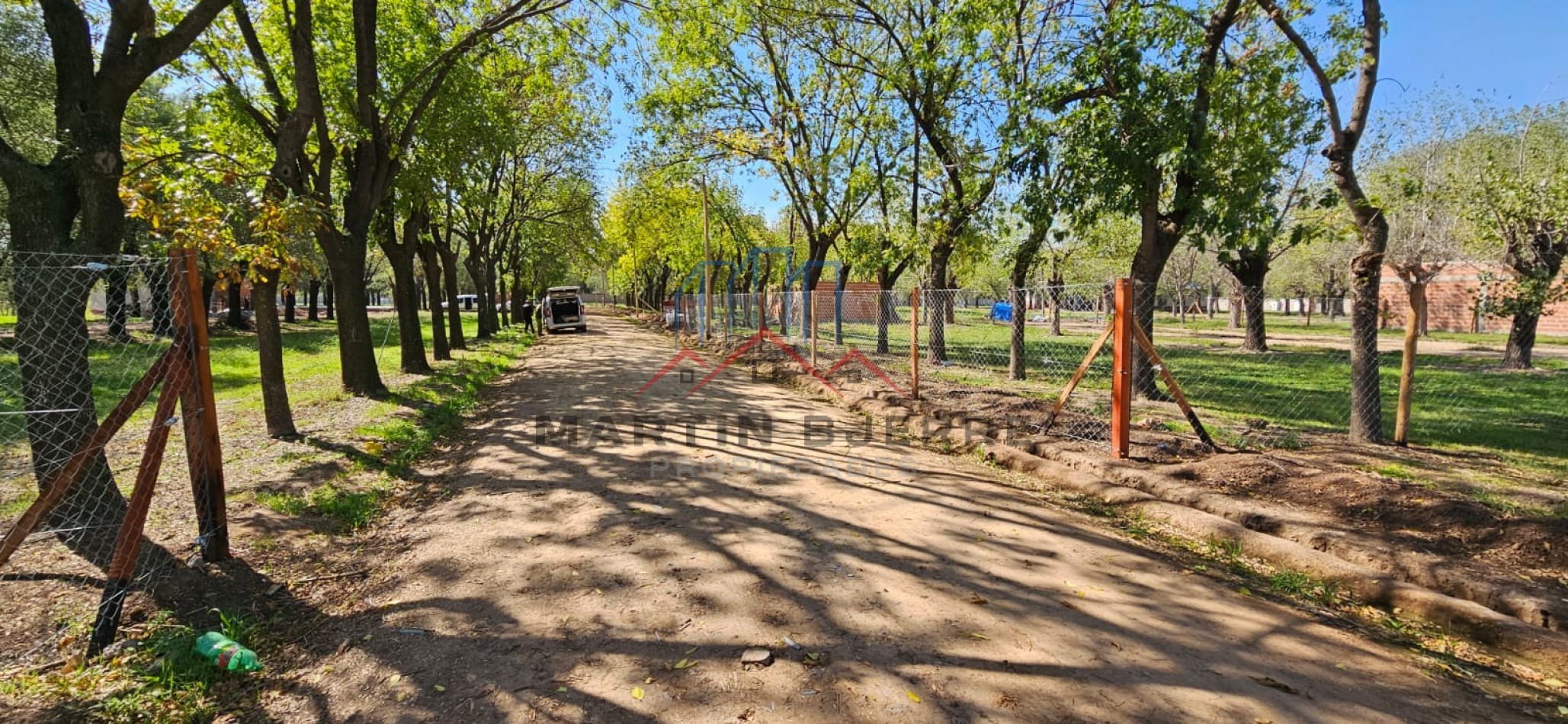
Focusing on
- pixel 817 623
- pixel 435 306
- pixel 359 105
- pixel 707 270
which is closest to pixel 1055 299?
pixel 817 623

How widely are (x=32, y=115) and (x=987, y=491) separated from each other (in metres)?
20.5

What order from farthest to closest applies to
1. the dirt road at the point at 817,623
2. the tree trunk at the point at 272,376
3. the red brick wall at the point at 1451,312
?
the red brick wall at the point at 1451,312, the tree trunk at the point at 272,376, the dirt road at the point at 817,623

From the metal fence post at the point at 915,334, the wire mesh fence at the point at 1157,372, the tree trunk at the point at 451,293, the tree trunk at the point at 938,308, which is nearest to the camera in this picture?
the wire mesh fence at the point at 1157,372

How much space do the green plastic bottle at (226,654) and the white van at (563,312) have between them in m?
26.6

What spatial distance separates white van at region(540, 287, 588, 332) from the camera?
28703mm

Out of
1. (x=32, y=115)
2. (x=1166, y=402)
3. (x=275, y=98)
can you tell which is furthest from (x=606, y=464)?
(x=32, y=115)

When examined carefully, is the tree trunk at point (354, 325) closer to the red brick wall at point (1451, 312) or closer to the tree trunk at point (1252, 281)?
the tree trunk at point (1252, 281)

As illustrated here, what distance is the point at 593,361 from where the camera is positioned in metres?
16.5

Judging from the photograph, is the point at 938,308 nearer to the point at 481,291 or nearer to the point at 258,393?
the point at 258,393

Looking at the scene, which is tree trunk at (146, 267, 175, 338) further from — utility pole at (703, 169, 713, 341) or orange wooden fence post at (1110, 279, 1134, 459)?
utility pole at (703, 169, 713, 341)

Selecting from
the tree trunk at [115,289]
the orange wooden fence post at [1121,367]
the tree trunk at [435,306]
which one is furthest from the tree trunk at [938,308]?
the tree trunk at [435,306]

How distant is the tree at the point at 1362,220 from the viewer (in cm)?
640

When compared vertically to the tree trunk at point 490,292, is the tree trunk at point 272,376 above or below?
below

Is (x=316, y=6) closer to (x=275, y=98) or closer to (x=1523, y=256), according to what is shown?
(x=275, y=98)
